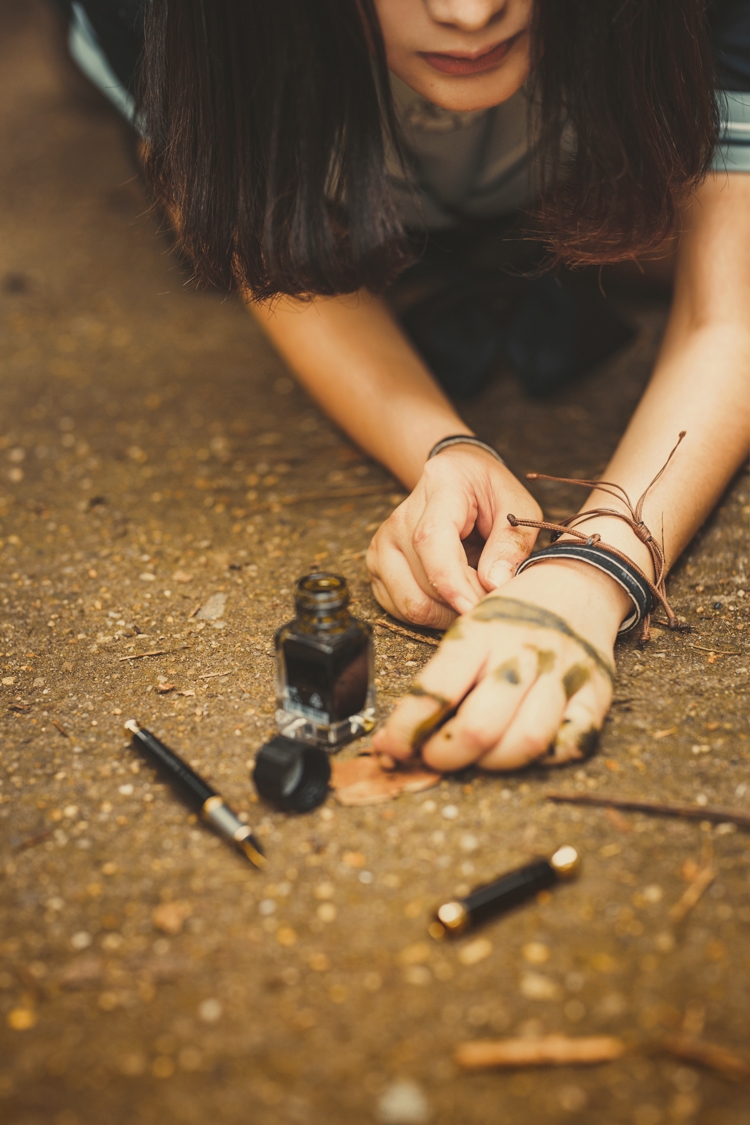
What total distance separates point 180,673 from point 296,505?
1.65 feet

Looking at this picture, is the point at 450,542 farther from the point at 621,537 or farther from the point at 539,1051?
the point at 539,1051

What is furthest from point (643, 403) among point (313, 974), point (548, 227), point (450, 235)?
point (313, 974)

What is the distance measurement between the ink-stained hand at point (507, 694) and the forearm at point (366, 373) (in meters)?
0.49

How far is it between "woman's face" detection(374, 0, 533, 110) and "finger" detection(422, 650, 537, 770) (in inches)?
27.6

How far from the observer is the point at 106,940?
820mm

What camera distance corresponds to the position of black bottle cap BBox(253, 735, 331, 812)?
2.98 feet

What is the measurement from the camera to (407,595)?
1.16 metres

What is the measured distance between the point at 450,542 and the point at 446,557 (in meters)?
0.02

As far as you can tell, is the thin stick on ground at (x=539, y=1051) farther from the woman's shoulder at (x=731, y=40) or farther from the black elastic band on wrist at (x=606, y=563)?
the woman's shoulder at (x=731, y=40)

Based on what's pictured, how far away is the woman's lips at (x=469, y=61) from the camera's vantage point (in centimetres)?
108

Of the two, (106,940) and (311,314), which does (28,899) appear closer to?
(106,940)

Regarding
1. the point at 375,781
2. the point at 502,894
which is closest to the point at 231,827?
the point at 375,781

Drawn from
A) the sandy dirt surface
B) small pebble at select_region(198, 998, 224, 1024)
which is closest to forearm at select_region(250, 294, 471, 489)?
the sandy dirt surface

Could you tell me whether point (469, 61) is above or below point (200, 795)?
above
